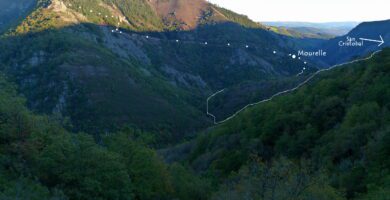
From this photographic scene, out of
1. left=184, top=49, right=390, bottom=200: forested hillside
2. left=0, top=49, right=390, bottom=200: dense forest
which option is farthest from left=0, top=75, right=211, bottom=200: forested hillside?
left=184, top=49, right=390, bottom=200: forested hillside

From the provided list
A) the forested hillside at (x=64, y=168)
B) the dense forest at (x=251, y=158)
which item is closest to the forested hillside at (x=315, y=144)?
the dense forest at (x=251, y=158)

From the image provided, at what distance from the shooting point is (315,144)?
186 ft

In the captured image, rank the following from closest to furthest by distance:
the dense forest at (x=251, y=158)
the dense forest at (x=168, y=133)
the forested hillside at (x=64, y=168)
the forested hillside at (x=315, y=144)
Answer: the forested hillside at (x=315, y=144), the dense forest at (x=251, y=158), the forested hillside at (x=64, y=168), the dense forest at (x=168, y=133)

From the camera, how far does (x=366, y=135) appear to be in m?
46.6

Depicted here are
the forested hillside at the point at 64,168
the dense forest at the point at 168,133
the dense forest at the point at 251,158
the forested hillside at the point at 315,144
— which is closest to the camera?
the forested hillside at the point at 315,144

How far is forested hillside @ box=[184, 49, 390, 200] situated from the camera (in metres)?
25.5

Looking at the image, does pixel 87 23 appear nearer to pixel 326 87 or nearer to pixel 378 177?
pixel 326 87

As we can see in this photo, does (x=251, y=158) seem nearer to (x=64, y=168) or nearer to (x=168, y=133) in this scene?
(x=64, y=168)

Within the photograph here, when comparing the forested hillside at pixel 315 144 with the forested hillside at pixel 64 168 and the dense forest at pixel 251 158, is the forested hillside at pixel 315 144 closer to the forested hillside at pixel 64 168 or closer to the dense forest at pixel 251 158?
the dense forest at pixel 251 158

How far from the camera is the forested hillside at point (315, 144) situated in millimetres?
25516

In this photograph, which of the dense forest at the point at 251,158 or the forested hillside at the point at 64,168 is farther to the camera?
the forested hillside at the point at 64,168

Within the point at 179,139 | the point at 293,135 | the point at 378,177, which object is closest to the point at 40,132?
the point at 378,177

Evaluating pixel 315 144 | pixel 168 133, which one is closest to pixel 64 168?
pixel 315 144

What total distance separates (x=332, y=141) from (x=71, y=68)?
8997cm
